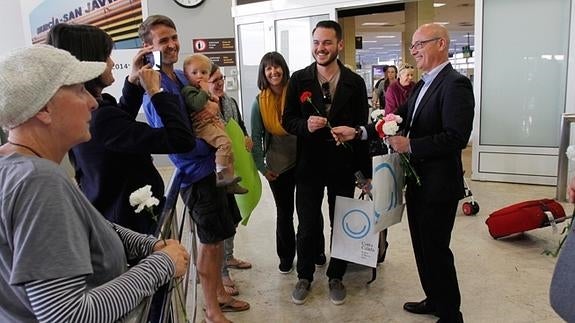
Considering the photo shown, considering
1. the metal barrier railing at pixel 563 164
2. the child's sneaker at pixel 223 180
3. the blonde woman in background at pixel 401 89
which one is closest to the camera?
the child's sneaker at pixel 223 180

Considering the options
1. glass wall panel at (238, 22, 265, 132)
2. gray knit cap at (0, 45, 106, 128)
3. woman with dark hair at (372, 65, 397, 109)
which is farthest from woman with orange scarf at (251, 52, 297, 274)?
glass wall panel at (238, 22, 265, 132)

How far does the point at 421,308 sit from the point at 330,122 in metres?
1.16

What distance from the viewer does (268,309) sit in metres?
2.69

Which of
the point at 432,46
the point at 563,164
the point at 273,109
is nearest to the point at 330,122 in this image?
the point at 273,109

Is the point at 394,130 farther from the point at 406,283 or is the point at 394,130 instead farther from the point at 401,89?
the point at 401,89

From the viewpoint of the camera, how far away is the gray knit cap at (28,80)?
2.87 ft

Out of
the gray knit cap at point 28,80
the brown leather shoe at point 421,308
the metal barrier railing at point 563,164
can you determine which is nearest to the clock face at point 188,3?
the brown leather shoe at point 421,308

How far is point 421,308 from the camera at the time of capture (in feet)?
8.43

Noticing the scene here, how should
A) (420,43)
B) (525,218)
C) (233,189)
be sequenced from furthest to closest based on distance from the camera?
1. (525,218)
2. (233,189)
3. (420,43)

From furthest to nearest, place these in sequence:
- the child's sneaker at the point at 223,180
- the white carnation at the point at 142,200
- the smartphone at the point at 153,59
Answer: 1. the child's sneaker at the point at 223,180
2. the smartphone at the point at 153,59
3. the white carnation at the point at 142,200

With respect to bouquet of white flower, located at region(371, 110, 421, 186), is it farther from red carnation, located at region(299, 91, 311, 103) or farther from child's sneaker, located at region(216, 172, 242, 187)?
child's sneaker, located at region(216, 172, 242, 187)

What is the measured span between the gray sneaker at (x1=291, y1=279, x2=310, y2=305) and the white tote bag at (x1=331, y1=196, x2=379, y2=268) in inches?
9.9

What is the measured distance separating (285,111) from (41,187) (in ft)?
6.66

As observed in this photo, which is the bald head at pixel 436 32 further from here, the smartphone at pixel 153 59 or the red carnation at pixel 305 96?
the smartphone at pixel 153 59
